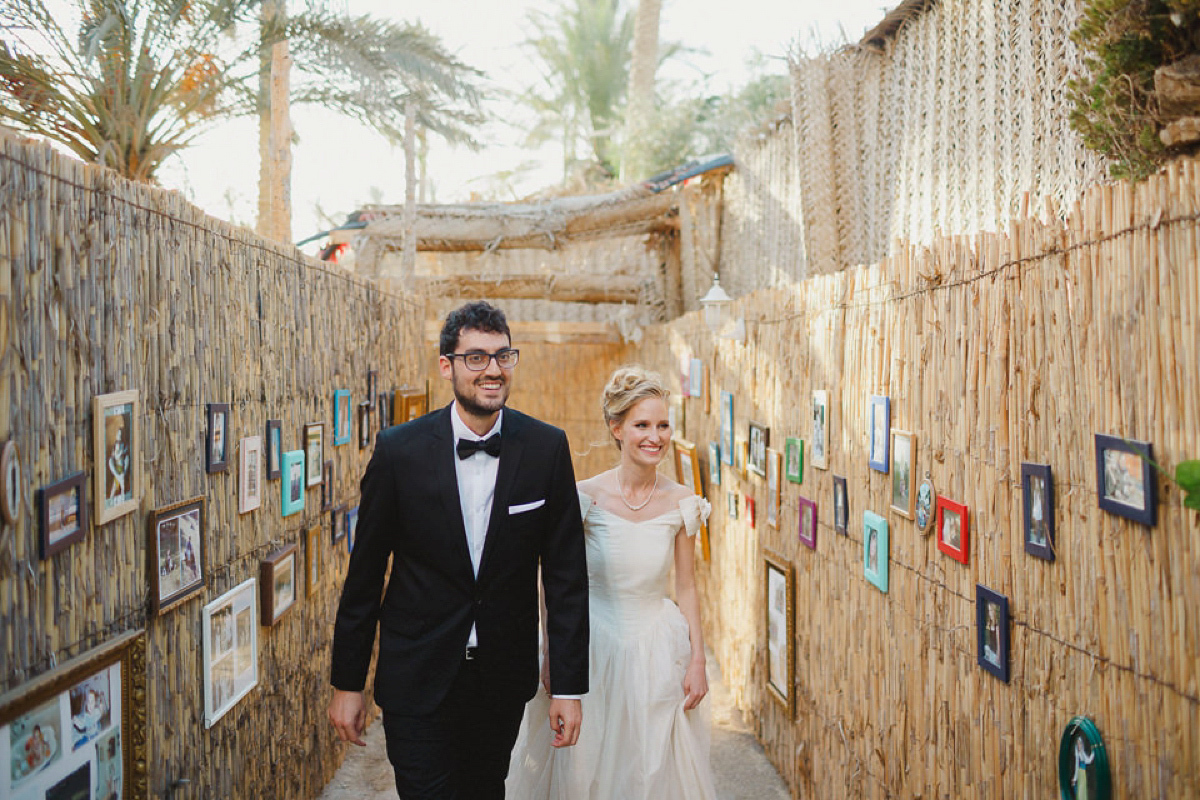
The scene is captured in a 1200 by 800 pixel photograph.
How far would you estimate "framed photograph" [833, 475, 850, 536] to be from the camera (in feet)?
12.5

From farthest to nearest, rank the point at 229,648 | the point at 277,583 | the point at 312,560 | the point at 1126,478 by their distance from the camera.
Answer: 1. the point at 312,560
2. the point at 277,583
3. the point at 229,648
4. the point at 1126,478

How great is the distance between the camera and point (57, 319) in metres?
2.02

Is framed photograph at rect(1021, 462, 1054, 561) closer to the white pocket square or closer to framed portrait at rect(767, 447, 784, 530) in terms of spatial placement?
the white pocket square

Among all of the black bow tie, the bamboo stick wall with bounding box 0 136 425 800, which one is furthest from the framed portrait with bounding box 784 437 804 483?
the bamboo stick wall with bounding box 0 136 425 800

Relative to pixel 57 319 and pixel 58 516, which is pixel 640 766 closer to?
pixel 58 516

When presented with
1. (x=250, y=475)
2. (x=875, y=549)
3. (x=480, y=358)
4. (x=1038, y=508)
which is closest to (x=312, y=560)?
(x=250, y=475)

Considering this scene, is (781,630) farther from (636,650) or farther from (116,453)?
(116,453)

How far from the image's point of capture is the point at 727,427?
5961 mm

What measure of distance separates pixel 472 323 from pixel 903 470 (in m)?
1.57

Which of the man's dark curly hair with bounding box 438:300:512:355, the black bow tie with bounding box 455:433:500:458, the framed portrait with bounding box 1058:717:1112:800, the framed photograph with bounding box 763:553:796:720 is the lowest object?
the framed photograph with bounding box 763:553:796:720

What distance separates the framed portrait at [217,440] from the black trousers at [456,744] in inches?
37.6

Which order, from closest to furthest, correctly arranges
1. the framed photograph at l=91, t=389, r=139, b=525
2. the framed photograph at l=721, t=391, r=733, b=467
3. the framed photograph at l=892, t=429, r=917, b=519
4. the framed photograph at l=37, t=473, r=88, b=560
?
the framed photograph at l=37, t=473, r=88, b=560 < the framed photograph at l=91, t=389, r=139, b=525 < the framed photograph at l=892, t=429, r=917, b=519 < the framed photograph at l=721, t=391, r=733, b=467

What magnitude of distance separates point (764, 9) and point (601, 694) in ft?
46.6

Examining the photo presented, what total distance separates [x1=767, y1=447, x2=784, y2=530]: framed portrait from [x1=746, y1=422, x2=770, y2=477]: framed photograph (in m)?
0.11
